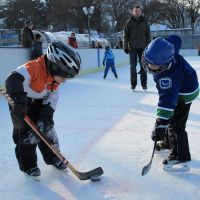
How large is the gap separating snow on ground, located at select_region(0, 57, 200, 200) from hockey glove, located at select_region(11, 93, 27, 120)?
1.60ft

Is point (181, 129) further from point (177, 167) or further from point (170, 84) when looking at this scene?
point (170, 84)

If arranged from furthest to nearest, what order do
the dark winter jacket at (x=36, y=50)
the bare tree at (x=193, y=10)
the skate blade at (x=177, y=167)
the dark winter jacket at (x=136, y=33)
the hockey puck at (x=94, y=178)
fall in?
1. the bare tree at (x=193, y=10)
2. the dark winter jacket at (x=36, y=50)
3. the dark winter jacket at (x=136, y=33)
4. the skate blade at (x=177, y=167)
5. the hockey puck at (x=94, y=178)

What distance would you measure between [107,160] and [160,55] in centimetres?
98

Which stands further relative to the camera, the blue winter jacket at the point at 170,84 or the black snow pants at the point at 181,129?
the black snow pants at the point at 181,129

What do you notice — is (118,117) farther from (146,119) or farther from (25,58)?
(25,58)

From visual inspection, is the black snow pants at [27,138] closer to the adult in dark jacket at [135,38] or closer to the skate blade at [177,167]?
the skate blade at [177,167]

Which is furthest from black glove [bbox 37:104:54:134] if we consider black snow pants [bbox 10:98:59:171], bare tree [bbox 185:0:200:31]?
bare tree [bbox 185:0:200:31]

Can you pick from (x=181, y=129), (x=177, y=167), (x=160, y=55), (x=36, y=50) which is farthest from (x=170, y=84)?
(x=36, y=50)

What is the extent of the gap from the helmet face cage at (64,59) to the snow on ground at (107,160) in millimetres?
737

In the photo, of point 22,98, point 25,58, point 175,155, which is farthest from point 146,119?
point 25,58

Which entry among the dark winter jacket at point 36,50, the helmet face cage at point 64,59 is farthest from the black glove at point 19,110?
the dark winter jacket at point 36,50

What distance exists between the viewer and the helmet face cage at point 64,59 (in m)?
2.39

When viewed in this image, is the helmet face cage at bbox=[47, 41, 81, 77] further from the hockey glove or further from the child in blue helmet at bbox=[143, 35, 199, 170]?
the child in blue helmet at bbox=[143, 35, 199, 170]

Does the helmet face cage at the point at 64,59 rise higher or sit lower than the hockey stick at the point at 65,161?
higher
